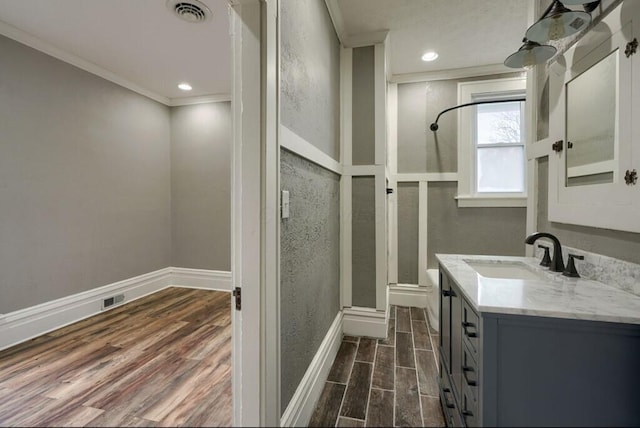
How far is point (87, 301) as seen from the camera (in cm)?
285

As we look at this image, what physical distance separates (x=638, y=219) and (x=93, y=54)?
3.98 metres

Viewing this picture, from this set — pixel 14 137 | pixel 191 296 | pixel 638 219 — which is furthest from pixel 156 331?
pixel 638 219

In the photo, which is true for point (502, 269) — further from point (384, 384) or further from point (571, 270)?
point (384, 384)

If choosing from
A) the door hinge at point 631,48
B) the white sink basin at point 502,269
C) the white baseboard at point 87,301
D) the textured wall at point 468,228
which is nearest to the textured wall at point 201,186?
the white baseboard at point 87,301

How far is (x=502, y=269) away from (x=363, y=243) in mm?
1195

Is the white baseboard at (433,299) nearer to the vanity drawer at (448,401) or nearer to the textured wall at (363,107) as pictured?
the vanity drawer at (448,401)

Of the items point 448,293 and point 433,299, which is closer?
point 448,293

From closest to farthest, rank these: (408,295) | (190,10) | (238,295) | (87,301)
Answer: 1. (238,295)
2. (190,10)
3. (87,301)
4. (408,295)

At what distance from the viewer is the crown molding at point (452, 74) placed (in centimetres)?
306

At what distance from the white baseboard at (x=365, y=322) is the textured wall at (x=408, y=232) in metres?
0.93

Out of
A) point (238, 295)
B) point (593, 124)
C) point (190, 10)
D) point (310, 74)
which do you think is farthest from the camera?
point (190, 10)

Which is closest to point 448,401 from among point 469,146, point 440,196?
point 440,196

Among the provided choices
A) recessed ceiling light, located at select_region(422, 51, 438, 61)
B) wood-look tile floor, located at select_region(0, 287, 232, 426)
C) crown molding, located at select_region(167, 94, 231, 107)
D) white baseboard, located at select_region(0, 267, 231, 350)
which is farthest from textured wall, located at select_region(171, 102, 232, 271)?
recessed ceiling light, located at select_region(422, 51, 438, 61)

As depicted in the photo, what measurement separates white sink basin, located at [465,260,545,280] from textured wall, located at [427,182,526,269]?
5.51 feet
